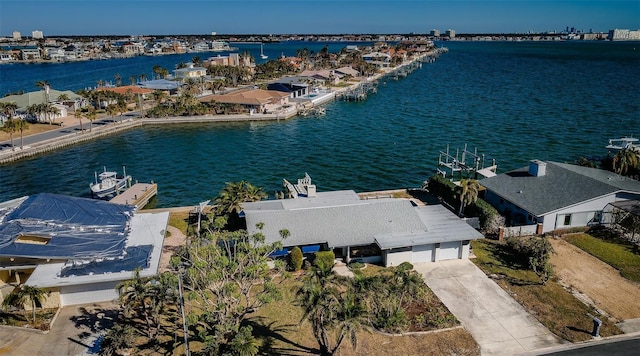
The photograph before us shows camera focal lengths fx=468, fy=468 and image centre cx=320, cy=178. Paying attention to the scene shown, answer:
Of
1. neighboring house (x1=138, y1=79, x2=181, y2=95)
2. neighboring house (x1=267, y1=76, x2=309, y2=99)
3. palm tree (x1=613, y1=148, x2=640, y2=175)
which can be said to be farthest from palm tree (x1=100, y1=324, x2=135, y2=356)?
neighboring house (x1=138, y1=79, x2=181, y2=95)

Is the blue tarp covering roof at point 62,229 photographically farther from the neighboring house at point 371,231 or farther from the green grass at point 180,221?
the neighboring house at point 371,231

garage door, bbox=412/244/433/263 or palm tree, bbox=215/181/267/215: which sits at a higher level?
palm tree, bbox=215/181/267/215

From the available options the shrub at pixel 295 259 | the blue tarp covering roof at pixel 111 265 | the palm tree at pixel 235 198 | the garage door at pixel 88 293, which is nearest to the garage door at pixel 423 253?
the shrub at pixel 295 259

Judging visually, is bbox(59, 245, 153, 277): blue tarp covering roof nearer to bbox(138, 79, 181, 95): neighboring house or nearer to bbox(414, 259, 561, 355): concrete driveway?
bbox(414, 259, 561, 355): concrete driveway

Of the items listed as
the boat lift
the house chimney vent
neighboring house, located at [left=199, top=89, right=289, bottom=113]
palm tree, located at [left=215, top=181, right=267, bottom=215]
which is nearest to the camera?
palm tree, located at [left=215, top=181, right=267, bottom=215]

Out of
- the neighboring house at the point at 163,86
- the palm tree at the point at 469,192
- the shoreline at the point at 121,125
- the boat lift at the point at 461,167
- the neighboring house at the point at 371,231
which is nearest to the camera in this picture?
the neighboring house at the point at 371,231

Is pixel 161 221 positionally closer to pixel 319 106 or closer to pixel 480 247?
pixel 480 247

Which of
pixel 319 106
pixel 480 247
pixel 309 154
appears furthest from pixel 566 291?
pixel 319 106
